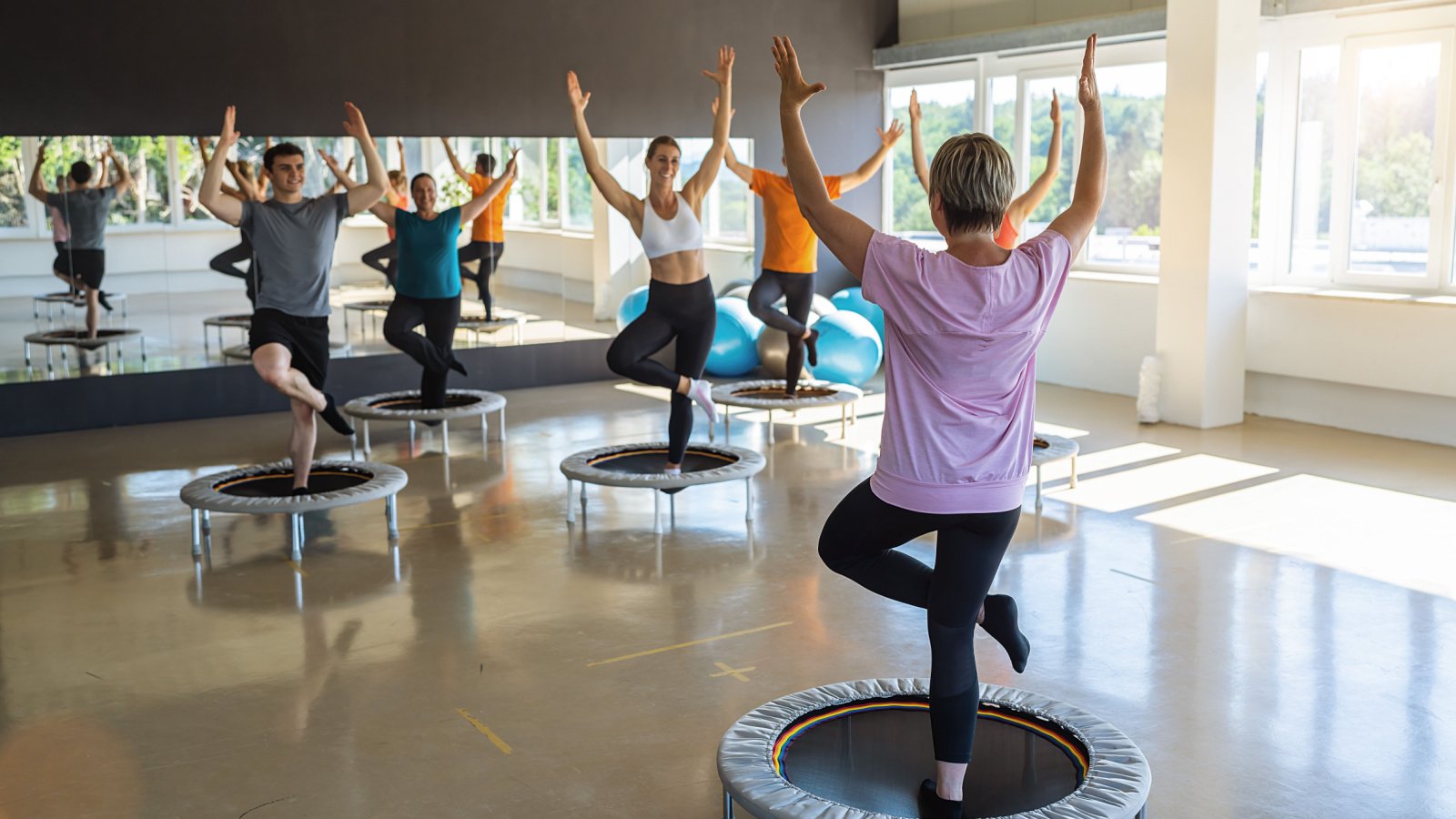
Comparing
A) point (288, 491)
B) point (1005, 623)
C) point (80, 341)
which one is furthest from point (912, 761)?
point (80, 341)

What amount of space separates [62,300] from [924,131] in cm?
662

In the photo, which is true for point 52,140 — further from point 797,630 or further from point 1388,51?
point 1388,51

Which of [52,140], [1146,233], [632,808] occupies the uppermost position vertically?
[52,140]

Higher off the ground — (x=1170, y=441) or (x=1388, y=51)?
(x=1388, y=51)

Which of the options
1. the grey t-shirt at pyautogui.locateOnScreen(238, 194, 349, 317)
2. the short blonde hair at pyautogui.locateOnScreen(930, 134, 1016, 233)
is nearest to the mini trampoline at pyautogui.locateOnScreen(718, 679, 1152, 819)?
the short blonde hair at pyautogui.locateOnScreen(930, 134, 1016, 233)

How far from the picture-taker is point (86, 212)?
25.9ft

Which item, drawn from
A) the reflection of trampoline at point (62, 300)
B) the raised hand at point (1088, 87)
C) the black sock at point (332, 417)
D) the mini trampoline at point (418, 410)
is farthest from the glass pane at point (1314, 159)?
the reflection of trampoline at point (62, 300)

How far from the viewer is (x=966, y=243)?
2.57m

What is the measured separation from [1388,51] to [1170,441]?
2.65 meters

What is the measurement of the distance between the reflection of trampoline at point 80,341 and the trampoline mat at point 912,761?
6501 mm

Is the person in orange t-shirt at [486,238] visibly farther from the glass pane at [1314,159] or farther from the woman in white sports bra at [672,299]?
the glass pane at [1314,159]

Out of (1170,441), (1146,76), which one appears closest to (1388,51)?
(1146,76)

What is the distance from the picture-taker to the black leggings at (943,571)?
263 cm

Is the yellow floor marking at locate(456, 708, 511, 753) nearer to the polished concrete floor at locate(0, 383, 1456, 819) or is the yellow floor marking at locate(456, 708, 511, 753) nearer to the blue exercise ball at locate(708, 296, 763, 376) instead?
the polished concrete floor at locate(0, 383, 1456, 819)
